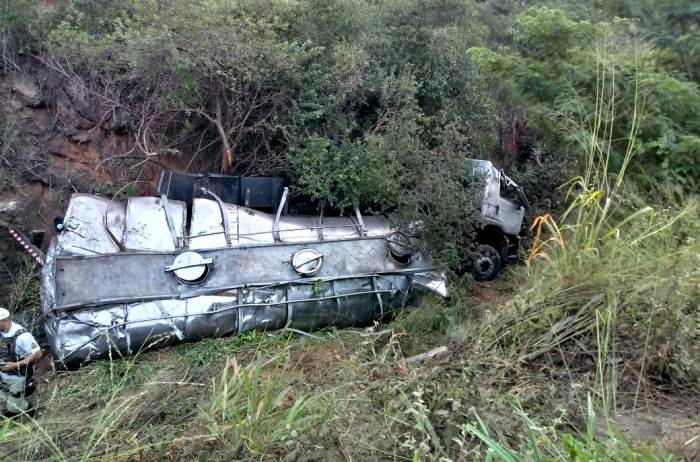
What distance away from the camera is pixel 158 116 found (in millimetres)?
8836

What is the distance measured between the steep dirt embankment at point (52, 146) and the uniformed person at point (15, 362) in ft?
10.2

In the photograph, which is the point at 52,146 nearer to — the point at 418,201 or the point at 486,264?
the point at 418,201

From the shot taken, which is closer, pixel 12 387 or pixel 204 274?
pixel 12 387

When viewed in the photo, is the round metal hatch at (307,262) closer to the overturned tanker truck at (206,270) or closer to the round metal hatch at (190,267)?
the overturned tanker truck at (206,270)

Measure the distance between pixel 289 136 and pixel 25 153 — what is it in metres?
3.97

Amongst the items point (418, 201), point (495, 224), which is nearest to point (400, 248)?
point (418, 201)

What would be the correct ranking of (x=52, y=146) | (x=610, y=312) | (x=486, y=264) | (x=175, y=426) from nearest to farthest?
(x=175, y=426) → (x=610, y=312) → (x=486, y=264) → (x=52, y=146)

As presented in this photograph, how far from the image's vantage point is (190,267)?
659 centimetres

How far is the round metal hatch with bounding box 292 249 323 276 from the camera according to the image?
698cm

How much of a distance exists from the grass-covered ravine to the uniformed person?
269mm

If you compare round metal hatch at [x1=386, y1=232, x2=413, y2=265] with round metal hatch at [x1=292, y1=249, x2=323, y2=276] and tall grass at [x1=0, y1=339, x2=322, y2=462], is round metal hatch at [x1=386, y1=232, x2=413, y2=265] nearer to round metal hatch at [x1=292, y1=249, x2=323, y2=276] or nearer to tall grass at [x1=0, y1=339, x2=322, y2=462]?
round metal hatch at [x1=292, y1=249, x2=323, y2=276]

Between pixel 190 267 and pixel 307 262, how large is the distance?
4.50 feet

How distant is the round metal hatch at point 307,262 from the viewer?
6.98 metres

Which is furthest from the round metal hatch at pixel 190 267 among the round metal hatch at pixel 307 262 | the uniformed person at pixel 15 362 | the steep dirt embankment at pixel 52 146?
the steep dirt embankment at pixel 52 146
